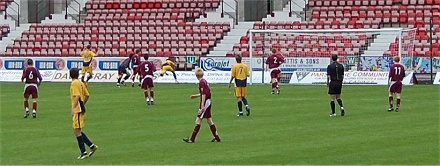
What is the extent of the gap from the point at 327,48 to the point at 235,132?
24740mm

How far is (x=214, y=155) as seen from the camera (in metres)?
18.5

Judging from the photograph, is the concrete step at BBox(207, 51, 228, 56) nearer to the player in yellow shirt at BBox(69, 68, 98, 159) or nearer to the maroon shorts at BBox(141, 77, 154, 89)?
the maroon shorts at BBox(141, 77, 154, 89)

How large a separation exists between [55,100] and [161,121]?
977cm

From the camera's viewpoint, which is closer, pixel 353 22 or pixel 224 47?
pixel 353 22

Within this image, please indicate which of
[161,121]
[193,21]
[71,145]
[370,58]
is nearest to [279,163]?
[71,145]

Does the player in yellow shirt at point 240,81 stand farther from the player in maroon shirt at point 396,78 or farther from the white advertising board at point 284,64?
the white advertising board at point 284,64

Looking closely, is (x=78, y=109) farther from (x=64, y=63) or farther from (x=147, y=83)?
(x=64, y=63)

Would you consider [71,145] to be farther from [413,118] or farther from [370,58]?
[370,58]

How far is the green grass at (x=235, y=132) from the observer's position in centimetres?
1814

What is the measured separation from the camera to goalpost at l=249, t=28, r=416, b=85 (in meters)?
45.7

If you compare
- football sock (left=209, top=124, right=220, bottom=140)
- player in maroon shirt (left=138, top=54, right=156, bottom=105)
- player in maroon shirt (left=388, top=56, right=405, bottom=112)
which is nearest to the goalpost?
player in maroon shirt (left=138, top=54, right=156, bottom=105)

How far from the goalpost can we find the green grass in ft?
32.2

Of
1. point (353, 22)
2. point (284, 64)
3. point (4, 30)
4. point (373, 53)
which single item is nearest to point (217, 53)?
point (284, 64)

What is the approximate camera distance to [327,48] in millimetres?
46844
